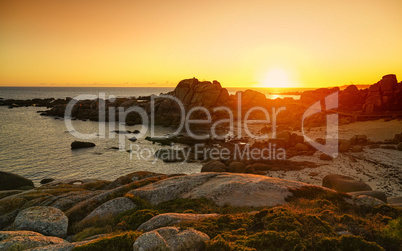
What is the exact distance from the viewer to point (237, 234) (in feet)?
33.8

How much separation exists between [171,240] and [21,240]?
6672 millimetres

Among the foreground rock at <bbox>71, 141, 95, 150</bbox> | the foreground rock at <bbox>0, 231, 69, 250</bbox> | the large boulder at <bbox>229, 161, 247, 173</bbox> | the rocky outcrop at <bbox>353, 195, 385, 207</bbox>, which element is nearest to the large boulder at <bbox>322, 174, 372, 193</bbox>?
→ the rocky outcrop at <bbox>353, 195, 385, 207</bbox>

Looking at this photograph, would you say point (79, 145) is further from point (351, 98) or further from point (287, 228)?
point (351, 98)

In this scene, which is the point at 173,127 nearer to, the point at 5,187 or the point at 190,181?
the point at 5,187

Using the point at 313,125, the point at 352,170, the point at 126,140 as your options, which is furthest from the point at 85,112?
the point at 352,170

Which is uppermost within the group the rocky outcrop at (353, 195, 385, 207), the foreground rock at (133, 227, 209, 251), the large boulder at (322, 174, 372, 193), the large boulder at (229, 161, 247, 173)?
Answer: the foreground rock at (133, 227, 209, 251)

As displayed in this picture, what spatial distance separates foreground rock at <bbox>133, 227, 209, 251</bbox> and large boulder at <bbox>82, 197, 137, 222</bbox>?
22.3ft

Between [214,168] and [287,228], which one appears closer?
[287,228]

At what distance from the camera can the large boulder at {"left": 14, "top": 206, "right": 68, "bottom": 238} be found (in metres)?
12.5

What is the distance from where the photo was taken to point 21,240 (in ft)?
32.1

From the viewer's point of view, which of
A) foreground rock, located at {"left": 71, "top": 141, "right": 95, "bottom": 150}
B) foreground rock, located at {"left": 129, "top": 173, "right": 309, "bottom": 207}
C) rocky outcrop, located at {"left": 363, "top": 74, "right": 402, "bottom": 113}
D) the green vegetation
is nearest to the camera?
the green vegetation

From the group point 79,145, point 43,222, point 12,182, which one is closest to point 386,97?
point 79,145

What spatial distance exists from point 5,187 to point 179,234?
27.5m

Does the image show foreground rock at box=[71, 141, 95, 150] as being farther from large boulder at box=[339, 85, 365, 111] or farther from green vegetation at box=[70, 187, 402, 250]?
large boulder at box=[339, 85, 365, 111]
